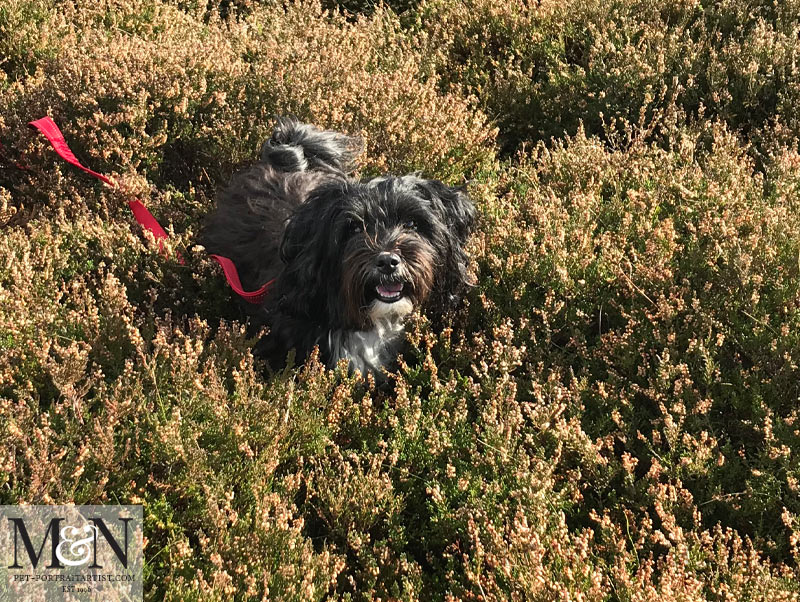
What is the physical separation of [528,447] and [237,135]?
340 cm

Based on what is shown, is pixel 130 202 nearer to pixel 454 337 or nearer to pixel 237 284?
pixel 237 284

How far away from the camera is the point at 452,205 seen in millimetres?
4203

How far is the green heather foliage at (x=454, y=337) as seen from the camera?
2980 mm

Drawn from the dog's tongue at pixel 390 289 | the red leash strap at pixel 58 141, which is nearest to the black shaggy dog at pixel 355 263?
the dog's tongue at pixel 390 289

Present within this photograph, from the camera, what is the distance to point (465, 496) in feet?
10.7

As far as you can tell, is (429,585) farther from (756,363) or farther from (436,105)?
(436,105)

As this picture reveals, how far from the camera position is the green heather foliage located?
9.78ft

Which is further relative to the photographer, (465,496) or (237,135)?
(237,135)

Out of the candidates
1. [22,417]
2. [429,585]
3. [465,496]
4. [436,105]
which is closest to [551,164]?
[436,105]

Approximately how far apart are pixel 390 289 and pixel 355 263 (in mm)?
232

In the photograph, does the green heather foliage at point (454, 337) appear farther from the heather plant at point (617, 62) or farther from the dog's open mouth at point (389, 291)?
the dog's open mouth at point (389, 291)

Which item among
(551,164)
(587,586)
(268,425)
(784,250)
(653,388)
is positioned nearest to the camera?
(587,586)

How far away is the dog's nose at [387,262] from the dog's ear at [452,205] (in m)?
0.52

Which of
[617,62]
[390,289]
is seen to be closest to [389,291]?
[390,289]
